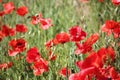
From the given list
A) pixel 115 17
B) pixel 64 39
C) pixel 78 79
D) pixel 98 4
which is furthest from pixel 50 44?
pixel 98 4

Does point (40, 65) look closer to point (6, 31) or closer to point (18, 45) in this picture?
point (18, 45)

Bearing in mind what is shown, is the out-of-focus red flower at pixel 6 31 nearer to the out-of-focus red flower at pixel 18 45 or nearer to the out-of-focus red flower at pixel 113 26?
the out-of-focus red flower at pixel 18 45

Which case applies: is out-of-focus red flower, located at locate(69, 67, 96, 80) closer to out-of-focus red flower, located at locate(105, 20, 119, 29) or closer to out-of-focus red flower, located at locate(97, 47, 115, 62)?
out-of-focus red flower, located at locate(97, 47, 115, 62)

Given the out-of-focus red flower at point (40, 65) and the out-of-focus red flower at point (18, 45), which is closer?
the out-of-focus red flower at point (40, 65)

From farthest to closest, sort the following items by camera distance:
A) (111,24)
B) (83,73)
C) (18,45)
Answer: (18,45), (111,24), (83,73)

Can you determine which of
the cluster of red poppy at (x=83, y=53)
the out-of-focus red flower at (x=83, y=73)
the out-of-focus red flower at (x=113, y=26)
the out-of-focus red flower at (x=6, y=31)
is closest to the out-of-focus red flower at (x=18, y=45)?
the cluster of red poppy at (x=83, y=53)

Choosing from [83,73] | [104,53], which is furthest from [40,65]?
[83,73]

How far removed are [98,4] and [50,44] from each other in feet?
4.11

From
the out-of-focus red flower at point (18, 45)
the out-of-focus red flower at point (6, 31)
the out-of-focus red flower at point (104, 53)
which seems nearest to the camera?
the out-of-focus red flower at point (104, 53)

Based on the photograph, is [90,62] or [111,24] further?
[111,24]

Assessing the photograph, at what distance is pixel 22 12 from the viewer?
251 centimetres

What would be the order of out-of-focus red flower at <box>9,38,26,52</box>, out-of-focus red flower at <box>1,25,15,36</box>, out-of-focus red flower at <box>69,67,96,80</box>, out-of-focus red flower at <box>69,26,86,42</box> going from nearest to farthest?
out-of-focus red flower at <box>69,67,96,80</box> → out-of-focus red flower at <box>69,26,86,42</box> → out-of-focus red flower at <box>9,38,26,52</box> → out-of-focus red flower at <box>1,25,15,36</box>

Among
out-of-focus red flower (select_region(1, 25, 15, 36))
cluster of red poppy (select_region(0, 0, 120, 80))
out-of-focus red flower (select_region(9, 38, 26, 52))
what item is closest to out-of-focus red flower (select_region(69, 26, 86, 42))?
cluster of red poppy (select_region(0, 0, 120, 80))

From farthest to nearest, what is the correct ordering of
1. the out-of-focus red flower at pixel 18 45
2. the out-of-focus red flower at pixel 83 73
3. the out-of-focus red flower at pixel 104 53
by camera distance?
the out-of-focus red flower at pixel 18 45
the out-of-focus red flower at pixel 104 53
the out-of-focus red flower at pixel 83 73
